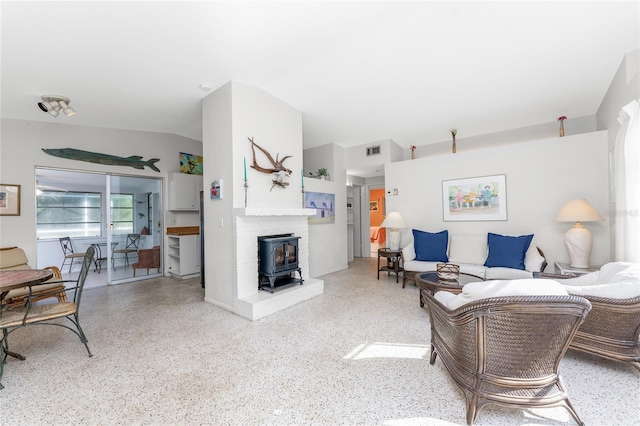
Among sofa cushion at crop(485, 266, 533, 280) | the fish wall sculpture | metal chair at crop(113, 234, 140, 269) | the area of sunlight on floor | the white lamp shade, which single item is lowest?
the area of sunlight on floor

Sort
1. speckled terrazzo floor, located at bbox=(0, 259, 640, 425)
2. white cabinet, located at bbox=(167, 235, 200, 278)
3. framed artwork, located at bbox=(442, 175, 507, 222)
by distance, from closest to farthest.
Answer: speckled terrazzo floor, located at bbox=(0, 259, 640, 425) < framed artwork, located at bbox=(442, 175, 507, 222) < white cabinet, located at bbox=(167, 235, 200, 278)

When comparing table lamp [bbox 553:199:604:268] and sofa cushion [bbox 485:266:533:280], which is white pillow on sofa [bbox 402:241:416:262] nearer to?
sofa cushion [bbox 485:266:533:280]

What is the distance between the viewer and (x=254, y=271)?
11.8 ft

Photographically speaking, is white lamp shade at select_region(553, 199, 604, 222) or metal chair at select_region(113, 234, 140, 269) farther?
metal chair at select_region(113, 234, 140, 269)

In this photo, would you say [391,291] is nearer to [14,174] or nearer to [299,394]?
[299,394]

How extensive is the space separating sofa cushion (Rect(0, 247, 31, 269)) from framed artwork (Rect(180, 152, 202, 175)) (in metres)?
2.80

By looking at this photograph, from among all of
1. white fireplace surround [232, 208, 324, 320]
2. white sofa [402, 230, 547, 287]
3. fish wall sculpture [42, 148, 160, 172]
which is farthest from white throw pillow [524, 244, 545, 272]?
fish wall sculpture [42, 148, 160, 172]

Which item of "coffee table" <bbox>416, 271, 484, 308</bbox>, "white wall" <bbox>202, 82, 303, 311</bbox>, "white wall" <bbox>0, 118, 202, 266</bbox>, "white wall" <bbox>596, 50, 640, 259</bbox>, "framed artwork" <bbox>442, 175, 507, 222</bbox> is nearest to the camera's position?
"white wall" <bbox>596, 50, 640, 259</bbox>

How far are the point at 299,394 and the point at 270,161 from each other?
296 cm

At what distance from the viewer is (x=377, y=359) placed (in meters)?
2.28

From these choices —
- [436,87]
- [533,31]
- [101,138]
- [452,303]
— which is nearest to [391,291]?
[452,303]

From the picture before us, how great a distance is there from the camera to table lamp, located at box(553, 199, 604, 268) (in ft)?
11.5

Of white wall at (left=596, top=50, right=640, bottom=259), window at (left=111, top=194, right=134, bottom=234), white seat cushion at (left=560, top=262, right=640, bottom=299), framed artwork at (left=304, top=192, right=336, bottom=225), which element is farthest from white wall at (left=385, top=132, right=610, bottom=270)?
window at (left=111, top=194, right=134, bottom=234)

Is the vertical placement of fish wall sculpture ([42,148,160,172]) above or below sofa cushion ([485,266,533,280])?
above
